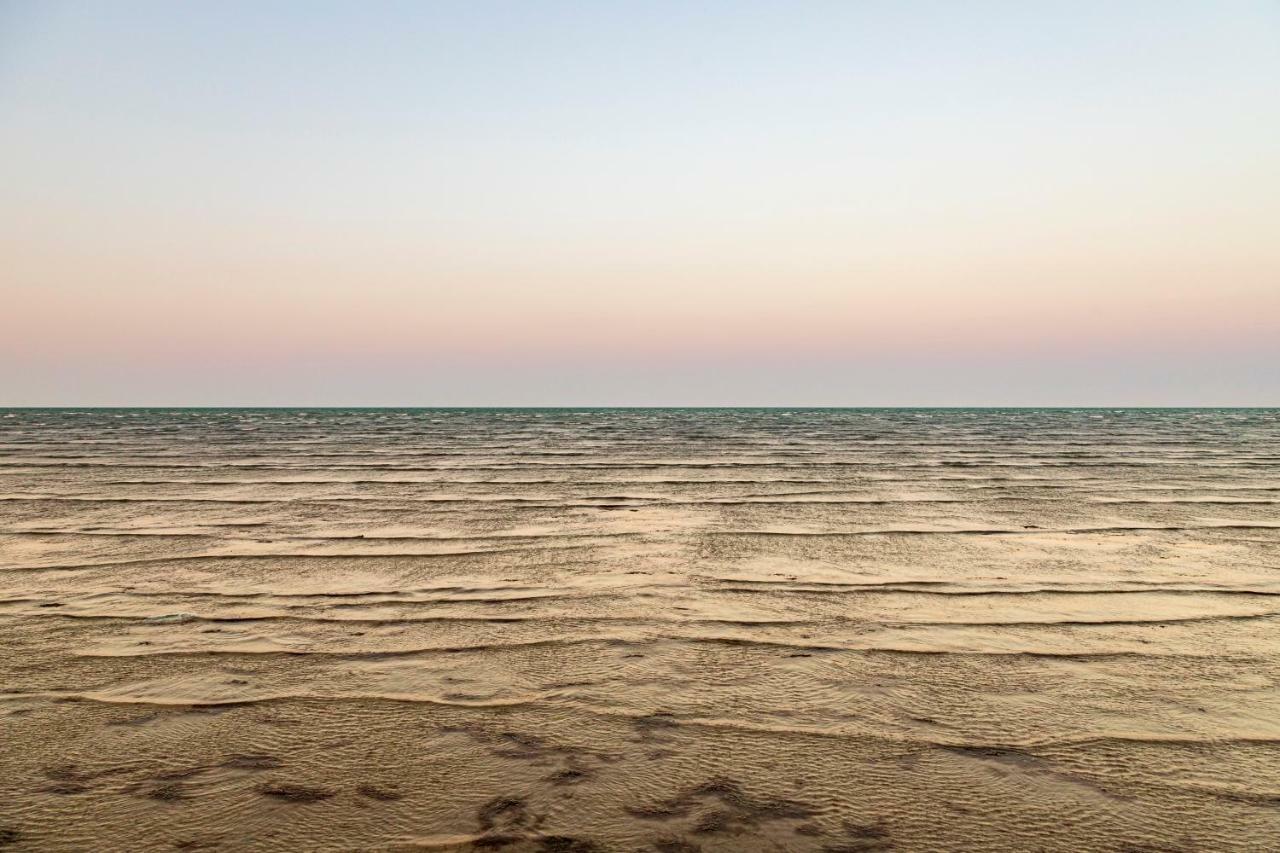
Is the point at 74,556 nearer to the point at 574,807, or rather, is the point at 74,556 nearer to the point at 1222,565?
the point at 574,807

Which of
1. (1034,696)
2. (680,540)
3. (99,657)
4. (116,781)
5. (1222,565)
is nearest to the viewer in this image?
(116,781)

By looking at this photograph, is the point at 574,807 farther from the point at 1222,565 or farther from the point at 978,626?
the point at 1222,565

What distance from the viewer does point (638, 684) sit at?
398 cm

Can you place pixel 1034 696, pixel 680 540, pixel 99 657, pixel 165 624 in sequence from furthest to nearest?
1. pixel 680 540
2. pixel 165 624
3. pixel 99 657
4. pixel 1034 696

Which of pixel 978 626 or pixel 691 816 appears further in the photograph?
pixel 978 626

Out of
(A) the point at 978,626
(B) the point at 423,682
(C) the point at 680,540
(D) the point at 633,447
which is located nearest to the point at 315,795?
(B) the point at 423,682

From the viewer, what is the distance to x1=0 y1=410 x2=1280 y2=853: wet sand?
2.69 metres

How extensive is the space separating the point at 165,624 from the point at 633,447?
69.4 ft

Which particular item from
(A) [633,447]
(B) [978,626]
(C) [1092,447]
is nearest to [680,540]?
(B) [978,626]

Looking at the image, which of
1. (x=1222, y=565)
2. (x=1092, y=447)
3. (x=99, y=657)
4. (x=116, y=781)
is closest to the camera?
(x=116, y=781)

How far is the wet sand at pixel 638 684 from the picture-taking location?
2.69 metres

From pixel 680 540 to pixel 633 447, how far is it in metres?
17.6

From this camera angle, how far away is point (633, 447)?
26.0 m

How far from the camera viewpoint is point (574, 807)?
2746mm
